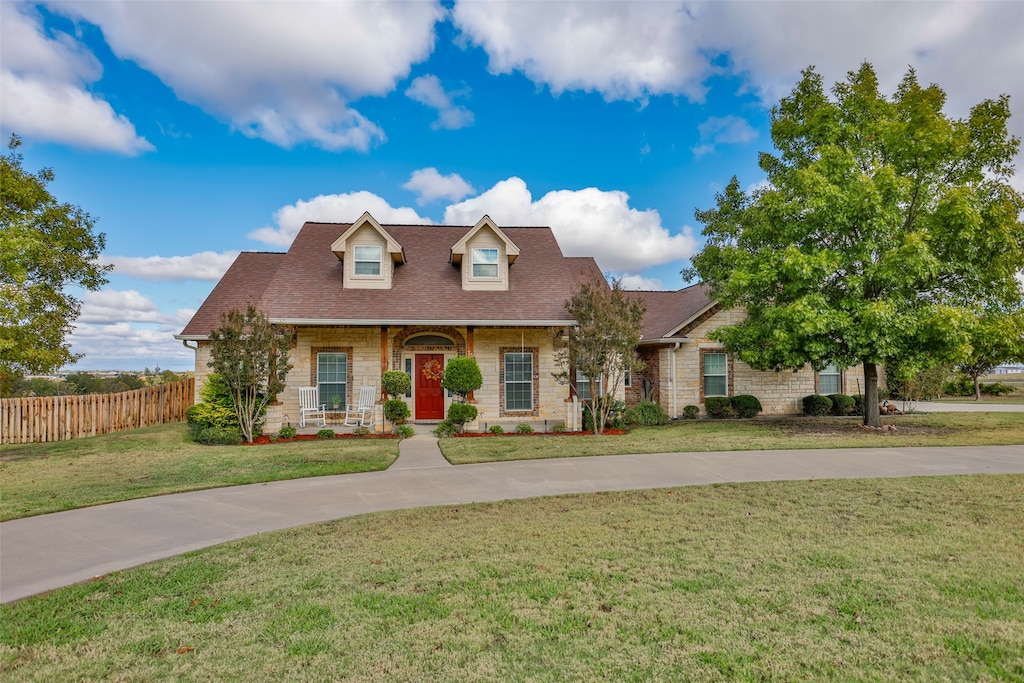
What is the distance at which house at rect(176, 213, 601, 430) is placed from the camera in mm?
16031

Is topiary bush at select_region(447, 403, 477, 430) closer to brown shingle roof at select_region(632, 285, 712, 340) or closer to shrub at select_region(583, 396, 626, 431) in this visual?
shrub at select_region(583, 396, 626, 431)

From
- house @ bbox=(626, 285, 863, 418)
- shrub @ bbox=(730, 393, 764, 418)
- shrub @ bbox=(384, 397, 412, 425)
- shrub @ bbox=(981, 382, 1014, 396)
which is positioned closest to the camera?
shrub @ bbox=(384, 397, 412, 425)

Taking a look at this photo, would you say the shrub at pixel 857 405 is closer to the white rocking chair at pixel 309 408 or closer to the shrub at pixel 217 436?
the white rocking chair at pixel 309 408

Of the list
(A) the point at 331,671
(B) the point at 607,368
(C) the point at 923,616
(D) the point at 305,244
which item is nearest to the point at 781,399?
(B) the point at 607,368

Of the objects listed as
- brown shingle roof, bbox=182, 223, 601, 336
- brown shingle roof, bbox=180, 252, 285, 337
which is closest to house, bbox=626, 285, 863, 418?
brown shingle roof, bbox=182, 223, 601, 336

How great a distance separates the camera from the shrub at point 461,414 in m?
14.5

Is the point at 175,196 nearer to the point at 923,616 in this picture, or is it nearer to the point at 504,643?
the point at 504,643

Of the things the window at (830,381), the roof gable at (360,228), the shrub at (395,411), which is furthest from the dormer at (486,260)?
the window at (830,381)

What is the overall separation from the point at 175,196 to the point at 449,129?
373 inches

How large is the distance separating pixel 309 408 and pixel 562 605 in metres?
13.3

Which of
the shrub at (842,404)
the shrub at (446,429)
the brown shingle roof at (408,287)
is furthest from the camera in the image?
the shrub at (842,404)

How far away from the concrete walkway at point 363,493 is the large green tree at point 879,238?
3607mm

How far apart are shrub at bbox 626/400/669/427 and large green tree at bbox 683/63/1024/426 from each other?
329 centimetres

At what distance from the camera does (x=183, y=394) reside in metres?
19.9
